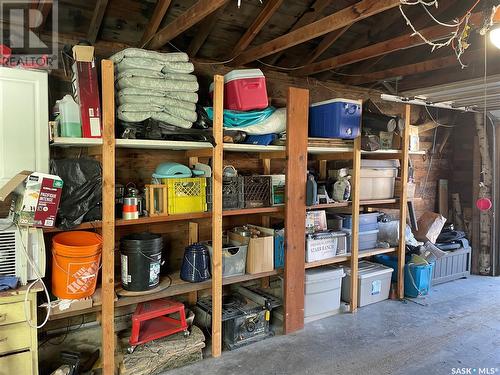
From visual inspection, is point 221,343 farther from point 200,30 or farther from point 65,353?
point 200,30

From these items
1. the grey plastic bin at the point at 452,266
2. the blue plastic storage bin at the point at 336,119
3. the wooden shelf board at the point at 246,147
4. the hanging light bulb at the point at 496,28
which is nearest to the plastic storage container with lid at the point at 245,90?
the wooden shelf board at the point at 246,147

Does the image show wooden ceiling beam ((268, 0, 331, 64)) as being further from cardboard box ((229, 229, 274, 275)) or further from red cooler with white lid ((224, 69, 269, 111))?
cardboard box ((229, 229, 274, 275))

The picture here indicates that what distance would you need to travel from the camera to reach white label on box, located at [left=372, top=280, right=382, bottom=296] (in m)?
3.76

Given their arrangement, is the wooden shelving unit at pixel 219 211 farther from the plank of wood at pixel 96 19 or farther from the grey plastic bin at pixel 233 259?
the plank of wood at pixel 96 19

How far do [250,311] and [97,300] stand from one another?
1.24m

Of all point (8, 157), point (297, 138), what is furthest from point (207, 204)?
point (8, 157)

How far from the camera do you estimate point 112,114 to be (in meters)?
2.24

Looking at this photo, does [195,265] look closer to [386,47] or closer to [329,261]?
[329,261]

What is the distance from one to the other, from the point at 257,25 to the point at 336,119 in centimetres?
108

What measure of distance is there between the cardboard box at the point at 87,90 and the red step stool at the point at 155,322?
136cm

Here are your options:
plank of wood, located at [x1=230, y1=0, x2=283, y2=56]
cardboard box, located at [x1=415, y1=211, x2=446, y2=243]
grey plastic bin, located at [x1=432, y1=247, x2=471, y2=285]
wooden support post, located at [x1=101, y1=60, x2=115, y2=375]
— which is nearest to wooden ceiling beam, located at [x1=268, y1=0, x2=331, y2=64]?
plank of wood, located at [x1=230, y1=0, x2=283, y2=56]

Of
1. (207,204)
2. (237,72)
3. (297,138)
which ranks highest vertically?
(237,72)

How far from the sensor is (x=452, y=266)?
15.1 ft

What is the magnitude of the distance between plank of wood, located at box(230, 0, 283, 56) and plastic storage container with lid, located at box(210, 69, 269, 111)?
1.48ft
